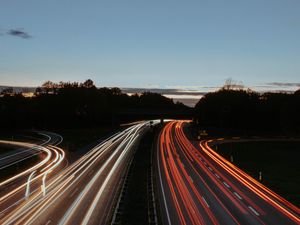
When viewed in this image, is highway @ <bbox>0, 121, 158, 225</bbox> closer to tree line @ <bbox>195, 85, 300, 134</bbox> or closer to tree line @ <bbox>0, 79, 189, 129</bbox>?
tree line @ <bbox>0, 79, 189, 129</bbox>

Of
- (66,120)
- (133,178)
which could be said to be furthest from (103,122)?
(133,178)

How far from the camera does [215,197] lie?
41250 mm

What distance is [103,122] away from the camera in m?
186

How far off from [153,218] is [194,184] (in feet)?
50.4

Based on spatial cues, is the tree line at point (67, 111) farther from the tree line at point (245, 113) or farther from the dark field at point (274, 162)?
the dark field at point (274, 162)

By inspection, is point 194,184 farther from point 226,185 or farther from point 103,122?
point 103,122

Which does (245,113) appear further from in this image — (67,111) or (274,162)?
(274,162)

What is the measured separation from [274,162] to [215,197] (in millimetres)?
38211

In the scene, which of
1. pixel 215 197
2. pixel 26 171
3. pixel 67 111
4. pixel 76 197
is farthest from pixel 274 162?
pixel 67 111

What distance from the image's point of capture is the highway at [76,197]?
32.1m

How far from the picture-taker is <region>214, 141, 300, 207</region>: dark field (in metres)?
48.7

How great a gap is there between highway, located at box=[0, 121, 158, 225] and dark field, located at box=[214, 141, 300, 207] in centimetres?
1826

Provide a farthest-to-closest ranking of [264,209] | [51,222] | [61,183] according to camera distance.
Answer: [61,183]
[264,209]
[51,222]

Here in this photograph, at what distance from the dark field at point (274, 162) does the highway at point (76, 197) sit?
1826 cm
